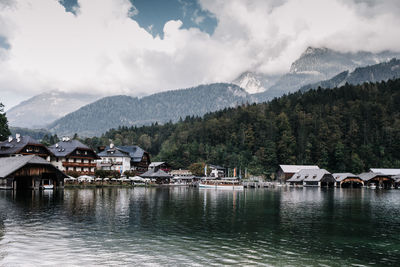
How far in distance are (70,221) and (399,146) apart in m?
191

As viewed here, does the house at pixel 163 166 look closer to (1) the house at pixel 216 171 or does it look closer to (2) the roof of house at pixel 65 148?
(1) the house at pixel 216 171

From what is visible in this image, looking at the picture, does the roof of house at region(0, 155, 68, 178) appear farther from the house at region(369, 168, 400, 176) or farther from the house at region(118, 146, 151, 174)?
the house at region(369, 168, 400, 176)

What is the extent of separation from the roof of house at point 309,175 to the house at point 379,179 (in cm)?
1912

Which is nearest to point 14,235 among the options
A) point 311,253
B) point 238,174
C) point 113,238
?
point 113,238

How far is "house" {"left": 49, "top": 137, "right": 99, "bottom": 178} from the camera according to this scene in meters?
114

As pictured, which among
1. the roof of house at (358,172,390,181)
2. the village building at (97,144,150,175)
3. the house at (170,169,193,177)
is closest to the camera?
the village building at (97,144,150,175)

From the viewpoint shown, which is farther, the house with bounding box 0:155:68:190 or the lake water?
the house with bounding box 0:155:68:190

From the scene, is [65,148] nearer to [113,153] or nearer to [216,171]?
[113,153]

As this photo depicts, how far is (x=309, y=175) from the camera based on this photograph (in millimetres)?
162000

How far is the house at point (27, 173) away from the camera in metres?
71.8

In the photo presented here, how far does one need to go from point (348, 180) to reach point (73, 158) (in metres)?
113

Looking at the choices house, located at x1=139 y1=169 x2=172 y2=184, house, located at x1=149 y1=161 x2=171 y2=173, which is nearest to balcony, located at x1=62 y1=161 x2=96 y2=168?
house, located at x1=139 y1=169 x2=172 y2=184

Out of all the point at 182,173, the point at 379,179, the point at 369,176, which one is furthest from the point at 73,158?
the point at 379,179

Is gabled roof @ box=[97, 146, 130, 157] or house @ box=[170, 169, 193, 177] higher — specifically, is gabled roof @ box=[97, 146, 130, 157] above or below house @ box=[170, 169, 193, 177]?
above
